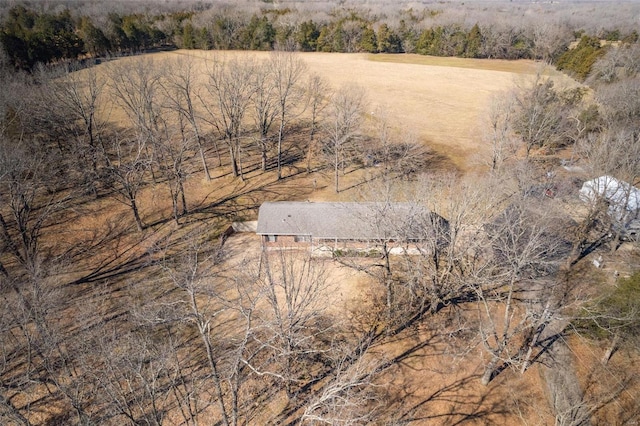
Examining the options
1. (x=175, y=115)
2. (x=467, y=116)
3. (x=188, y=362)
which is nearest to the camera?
(x=188, y=362)

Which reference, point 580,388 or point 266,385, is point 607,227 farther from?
point 266,385

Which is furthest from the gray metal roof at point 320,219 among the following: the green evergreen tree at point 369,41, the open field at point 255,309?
the green evergreen tree at point 369,41

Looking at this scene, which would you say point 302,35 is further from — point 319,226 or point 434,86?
point 319,226

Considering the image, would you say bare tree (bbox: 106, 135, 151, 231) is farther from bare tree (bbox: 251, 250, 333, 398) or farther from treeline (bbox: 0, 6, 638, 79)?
treeline (bbox: 0, 6, 638, 79)

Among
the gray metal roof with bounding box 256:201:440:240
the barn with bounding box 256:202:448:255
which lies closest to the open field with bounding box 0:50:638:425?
the barn with bounding box 256:202:448:255

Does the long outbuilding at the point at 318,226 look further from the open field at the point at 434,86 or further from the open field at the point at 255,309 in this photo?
the open field at the point at 434,86

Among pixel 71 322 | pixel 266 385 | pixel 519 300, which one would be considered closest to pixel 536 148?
pixel 519 300
